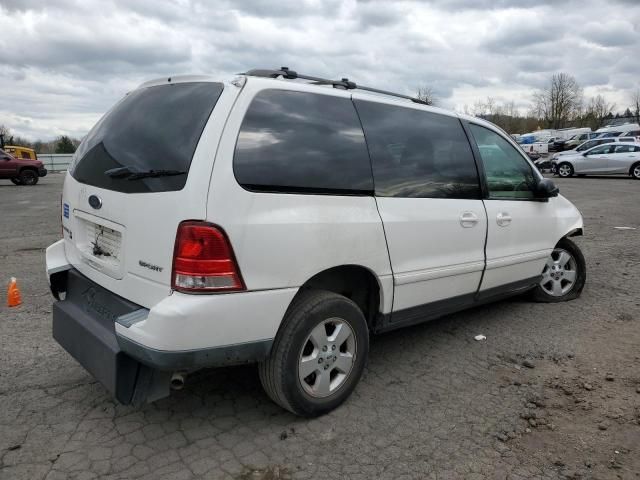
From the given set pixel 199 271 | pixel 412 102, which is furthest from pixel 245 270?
pixel 412 102

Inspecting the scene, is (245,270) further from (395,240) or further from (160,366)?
(395,240)

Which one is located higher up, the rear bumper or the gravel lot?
the rear bumper

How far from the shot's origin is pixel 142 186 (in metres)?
2.58

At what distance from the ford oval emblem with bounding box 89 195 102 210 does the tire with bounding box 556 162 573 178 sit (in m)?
26.3

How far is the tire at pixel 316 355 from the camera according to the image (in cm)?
272

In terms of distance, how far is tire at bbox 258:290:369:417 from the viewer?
272 centimetres

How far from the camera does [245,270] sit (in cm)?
249

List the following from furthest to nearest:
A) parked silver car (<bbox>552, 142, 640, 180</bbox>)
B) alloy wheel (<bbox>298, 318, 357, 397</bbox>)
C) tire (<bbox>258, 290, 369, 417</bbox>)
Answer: parked silver car (<bbox>552, 142, 640, 180</bbox>)
alloy wheel (<bbox>298, 318, 357, 397</bbox>)
tire (<bbox>258, 290, 369, 417</bbox>)

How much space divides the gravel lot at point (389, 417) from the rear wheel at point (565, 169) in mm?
23273

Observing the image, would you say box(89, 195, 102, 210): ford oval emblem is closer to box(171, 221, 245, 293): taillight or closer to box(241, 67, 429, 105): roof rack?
box(171, 221, 245, 293): taillight

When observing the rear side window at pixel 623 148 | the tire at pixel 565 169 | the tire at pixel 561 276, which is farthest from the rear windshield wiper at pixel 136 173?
the tire at pixel 565 169

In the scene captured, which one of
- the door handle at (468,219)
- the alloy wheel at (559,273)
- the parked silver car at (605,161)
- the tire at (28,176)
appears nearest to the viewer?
the door handle at (468,219)

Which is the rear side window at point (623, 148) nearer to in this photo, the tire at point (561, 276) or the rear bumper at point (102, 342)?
the tire at point (561, 276)

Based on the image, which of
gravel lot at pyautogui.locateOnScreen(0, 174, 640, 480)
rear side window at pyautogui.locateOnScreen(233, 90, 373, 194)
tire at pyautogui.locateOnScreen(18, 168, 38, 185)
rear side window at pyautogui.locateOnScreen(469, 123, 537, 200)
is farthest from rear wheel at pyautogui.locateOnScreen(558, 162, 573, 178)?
rear side window at pyautogui.locateOnScreen(233, 90, 373, 194)
